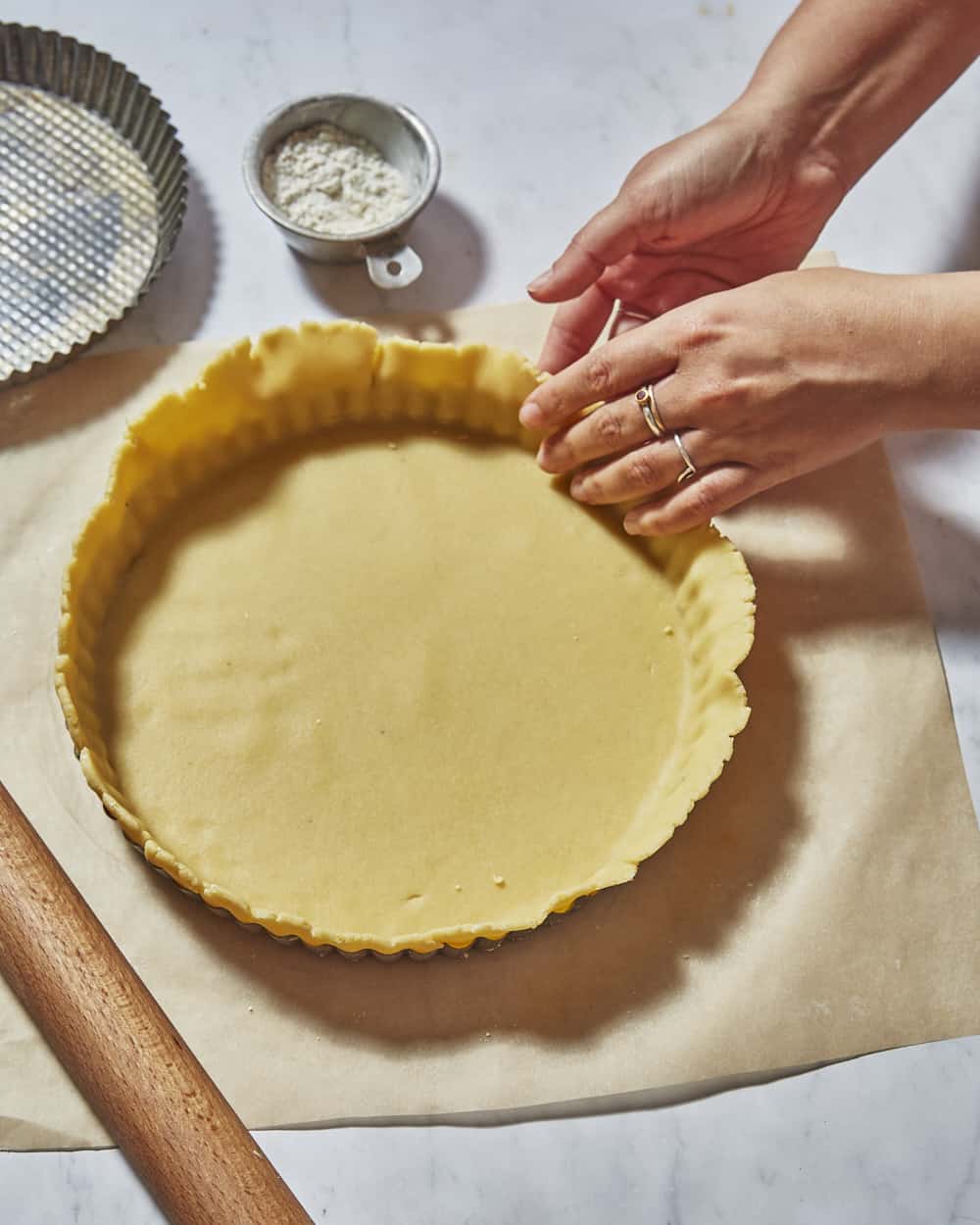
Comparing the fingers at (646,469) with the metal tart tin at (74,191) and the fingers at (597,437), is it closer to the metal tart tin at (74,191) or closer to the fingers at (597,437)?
the fingers at (597,437)

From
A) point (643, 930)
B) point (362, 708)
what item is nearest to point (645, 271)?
point (362, 708)

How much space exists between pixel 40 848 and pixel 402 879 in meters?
0.31

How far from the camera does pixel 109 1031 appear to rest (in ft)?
2.82

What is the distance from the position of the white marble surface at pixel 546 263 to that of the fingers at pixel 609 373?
0.90 ft

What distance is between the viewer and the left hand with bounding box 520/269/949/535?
1.05m

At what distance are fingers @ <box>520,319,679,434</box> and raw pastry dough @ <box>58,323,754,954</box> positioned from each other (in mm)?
47

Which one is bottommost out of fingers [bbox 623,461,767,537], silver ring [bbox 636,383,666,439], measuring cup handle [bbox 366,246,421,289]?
fingers [bbox 623,461,767,537]

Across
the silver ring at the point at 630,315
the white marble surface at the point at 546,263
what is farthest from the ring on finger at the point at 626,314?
the white marble surface at the point at 546,263

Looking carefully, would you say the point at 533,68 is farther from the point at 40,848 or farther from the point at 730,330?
the point at 40,848

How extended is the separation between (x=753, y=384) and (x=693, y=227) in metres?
0.21

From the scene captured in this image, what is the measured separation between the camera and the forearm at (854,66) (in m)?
1.16

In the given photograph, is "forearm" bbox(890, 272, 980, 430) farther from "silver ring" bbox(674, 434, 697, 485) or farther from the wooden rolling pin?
the wooden rolling pin

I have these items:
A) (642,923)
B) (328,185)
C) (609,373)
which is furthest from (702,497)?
(328,185)

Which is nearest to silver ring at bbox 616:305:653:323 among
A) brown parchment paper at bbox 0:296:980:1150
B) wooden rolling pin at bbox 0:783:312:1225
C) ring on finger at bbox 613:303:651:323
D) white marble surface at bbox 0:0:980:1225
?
ring on finger at bbox 613:303:651:323
